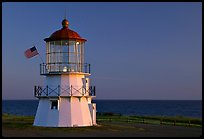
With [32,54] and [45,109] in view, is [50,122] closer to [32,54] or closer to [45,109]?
[45,109]

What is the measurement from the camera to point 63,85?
95.0 ft

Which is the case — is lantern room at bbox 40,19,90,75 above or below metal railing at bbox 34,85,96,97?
above

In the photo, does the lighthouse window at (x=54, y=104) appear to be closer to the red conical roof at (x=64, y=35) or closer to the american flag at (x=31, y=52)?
the american flag at (x=31, y=52)

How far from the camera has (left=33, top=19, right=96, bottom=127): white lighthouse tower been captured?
94.1ft

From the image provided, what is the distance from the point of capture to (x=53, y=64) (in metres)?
29.0

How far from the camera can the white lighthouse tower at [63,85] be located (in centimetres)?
2869

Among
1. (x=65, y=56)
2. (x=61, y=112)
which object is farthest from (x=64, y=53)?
(x=61, y=112)

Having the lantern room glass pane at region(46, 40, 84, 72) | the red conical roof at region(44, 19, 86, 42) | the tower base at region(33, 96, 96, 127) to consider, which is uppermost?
the red conical roof at region(44, 19, 86, 42)

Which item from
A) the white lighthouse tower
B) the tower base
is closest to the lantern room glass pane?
the white lighthouse tower

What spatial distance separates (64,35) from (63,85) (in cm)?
371

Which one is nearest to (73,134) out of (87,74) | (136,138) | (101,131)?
(101,131)

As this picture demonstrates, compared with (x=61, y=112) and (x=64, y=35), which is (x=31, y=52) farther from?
(x=61, y=112)

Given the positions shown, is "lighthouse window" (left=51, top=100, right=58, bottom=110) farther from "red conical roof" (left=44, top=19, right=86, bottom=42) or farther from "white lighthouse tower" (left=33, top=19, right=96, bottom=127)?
"red conical roof" (left=44, top=19, right=86, bottom=42)

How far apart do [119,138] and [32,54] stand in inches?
404
